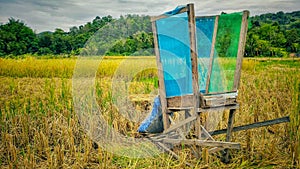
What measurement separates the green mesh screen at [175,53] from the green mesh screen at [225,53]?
28 cm

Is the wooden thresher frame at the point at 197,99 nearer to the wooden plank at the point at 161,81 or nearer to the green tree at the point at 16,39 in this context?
the wooden plank at the point at 161,81

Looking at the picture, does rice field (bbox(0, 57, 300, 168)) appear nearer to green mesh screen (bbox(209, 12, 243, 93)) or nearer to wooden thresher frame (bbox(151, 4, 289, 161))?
wooden thresher frame (bbox(151, 4, 289, 161))

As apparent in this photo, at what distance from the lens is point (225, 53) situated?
2.89m

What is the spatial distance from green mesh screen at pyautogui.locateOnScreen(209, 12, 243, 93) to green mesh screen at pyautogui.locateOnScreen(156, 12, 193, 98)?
28 centimetres

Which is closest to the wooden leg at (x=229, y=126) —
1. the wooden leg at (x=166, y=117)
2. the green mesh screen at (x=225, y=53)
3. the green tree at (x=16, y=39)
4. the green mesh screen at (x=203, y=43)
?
the green mesh screen at (x=225, y=53)

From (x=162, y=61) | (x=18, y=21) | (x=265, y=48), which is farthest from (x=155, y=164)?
(x=18, y=21)

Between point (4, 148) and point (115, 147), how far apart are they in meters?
1.17

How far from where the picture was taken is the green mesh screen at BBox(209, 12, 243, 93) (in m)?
2.71

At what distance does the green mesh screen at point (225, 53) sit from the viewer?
2713 mm

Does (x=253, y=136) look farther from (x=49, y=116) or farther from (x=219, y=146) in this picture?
(x=49, y=116)

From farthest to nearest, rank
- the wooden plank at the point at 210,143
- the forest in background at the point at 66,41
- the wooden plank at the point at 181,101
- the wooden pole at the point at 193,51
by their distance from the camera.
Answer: the forest in background at the point at 66,41 → the wooden plank at the point at 181,101 → the wooden plank at the point at 210,143 → the wooden pole at the point at 193,51

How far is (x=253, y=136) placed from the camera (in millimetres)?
3377

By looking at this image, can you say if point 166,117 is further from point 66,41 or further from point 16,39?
point 16,39

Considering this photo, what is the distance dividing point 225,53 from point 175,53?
1.69 ft
